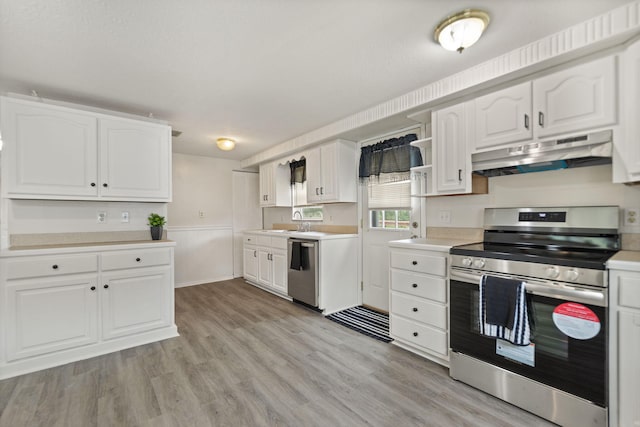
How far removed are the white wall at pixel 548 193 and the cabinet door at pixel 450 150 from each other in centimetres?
36

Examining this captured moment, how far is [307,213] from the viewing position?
4.88 m

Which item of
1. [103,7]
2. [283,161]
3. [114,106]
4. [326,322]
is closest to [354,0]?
[103,7]

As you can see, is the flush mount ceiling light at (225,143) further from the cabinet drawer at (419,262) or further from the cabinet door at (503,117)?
the cabinet door at (503,117)

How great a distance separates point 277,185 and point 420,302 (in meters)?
3.24

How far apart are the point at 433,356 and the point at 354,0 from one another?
8.62 ft

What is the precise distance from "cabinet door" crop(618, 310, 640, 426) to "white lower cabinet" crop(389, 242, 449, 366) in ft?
3.15

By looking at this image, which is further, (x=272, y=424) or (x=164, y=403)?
(x=164, y=403)

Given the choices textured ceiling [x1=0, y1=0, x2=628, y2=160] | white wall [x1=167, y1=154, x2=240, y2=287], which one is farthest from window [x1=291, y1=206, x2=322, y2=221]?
textured ceiling [x1=0, y1=0, x2=628, y2=160]

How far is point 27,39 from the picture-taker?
1.87 meters

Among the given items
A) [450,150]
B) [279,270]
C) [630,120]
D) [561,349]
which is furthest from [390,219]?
[630,120]

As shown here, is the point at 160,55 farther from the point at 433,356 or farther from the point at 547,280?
the point at 433,356

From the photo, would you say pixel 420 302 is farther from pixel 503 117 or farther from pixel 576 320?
pixel 503 117

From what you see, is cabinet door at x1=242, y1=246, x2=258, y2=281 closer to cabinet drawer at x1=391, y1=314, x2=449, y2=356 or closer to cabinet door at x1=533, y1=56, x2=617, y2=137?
cabinet drawer at x1=391, y1=314, x2=449, y2=356

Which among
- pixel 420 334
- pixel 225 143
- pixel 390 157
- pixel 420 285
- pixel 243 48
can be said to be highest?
pixel 243 48
